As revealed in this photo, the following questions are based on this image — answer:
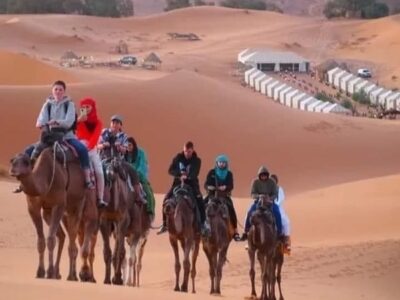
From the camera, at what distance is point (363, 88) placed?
69.7m

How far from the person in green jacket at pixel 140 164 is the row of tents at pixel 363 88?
45844 mm

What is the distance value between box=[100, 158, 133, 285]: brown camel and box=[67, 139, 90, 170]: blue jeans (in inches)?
61.4

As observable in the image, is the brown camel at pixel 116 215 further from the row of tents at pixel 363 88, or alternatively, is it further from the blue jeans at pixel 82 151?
the row of tents at pixel 363 88

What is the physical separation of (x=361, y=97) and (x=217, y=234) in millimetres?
50738

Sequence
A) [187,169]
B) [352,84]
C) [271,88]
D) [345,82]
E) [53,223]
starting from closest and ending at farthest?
[53,223], [187,169], [271,88], [352,84], [345,82]

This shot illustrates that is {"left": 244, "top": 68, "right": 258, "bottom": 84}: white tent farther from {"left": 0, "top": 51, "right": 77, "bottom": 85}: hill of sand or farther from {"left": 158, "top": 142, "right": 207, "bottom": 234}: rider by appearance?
{"left": 158, "top": 142, "right": 207, "bottom": 234}: rider

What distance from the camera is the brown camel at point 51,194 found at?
42.1 feet

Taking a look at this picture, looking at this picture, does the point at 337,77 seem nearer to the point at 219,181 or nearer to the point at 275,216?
the point at 219,181

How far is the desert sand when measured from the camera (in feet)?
69.4

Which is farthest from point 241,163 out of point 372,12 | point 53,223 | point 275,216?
point 372,12

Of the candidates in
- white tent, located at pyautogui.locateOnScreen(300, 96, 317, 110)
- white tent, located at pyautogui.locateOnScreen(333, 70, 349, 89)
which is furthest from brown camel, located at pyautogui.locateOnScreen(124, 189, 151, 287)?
white tent, located at pyautogui.locateOnScreen(333, 70, 349, 89)

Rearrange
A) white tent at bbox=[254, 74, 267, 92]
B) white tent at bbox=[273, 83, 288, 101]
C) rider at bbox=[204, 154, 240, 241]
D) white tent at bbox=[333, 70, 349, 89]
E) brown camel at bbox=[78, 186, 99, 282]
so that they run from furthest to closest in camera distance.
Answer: white tent at bbox=[333, 70, 349, 89]
white tent at bbox=[254, 74, 267, 92]
white tent at bbox=[273, 83, 288, 101]
rider at bbox=[204, 154, 240, 241]
brown camel at bbox=[78, 186, 99, 282]

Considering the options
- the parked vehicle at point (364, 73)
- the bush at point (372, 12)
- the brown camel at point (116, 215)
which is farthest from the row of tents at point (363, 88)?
the bush at point (372, 12)

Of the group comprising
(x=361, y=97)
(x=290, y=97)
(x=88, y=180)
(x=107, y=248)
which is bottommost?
(x=107, y=248)
